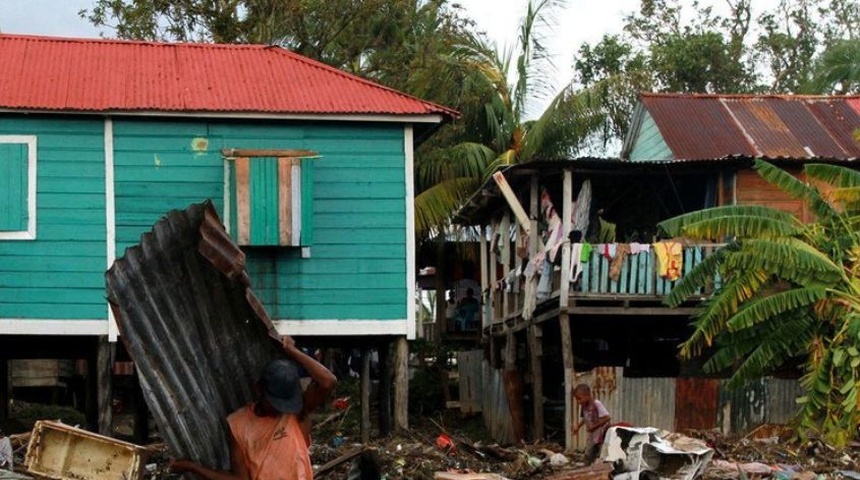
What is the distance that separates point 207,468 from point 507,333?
1540 centimetres

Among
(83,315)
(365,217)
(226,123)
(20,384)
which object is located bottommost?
(20,384)

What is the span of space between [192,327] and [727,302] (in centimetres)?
1026

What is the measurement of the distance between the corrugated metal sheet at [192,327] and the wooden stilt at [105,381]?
8.34 meters

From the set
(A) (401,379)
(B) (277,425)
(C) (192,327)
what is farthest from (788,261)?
(B) (277,425)

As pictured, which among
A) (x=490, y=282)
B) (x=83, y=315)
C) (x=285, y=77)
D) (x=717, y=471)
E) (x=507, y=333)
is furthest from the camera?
(x=490, y=282)

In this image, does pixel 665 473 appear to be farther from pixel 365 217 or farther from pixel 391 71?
pixel 391 71

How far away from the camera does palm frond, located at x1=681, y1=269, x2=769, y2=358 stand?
15.8 metres

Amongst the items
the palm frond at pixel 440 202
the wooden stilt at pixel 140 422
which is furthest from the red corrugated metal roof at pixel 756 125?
the wooden stilt at pixel 140 422

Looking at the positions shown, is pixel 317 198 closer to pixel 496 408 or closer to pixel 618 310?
pixel 618 310

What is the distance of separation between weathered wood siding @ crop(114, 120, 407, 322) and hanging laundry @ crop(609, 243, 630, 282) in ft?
11.8

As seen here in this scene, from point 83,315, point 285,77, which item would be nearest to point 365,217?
point 285,77

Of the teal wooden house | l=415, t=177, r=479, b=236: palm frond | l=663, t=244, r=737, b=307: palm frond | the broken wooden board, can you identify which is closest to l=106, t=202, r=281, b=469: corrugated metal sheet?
the broken wooden board

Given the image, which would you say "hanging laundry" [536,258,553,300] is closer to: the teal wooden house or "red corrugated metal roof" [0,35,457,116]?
the teal wooden house

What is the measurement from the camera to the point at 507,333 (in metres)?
22.0
